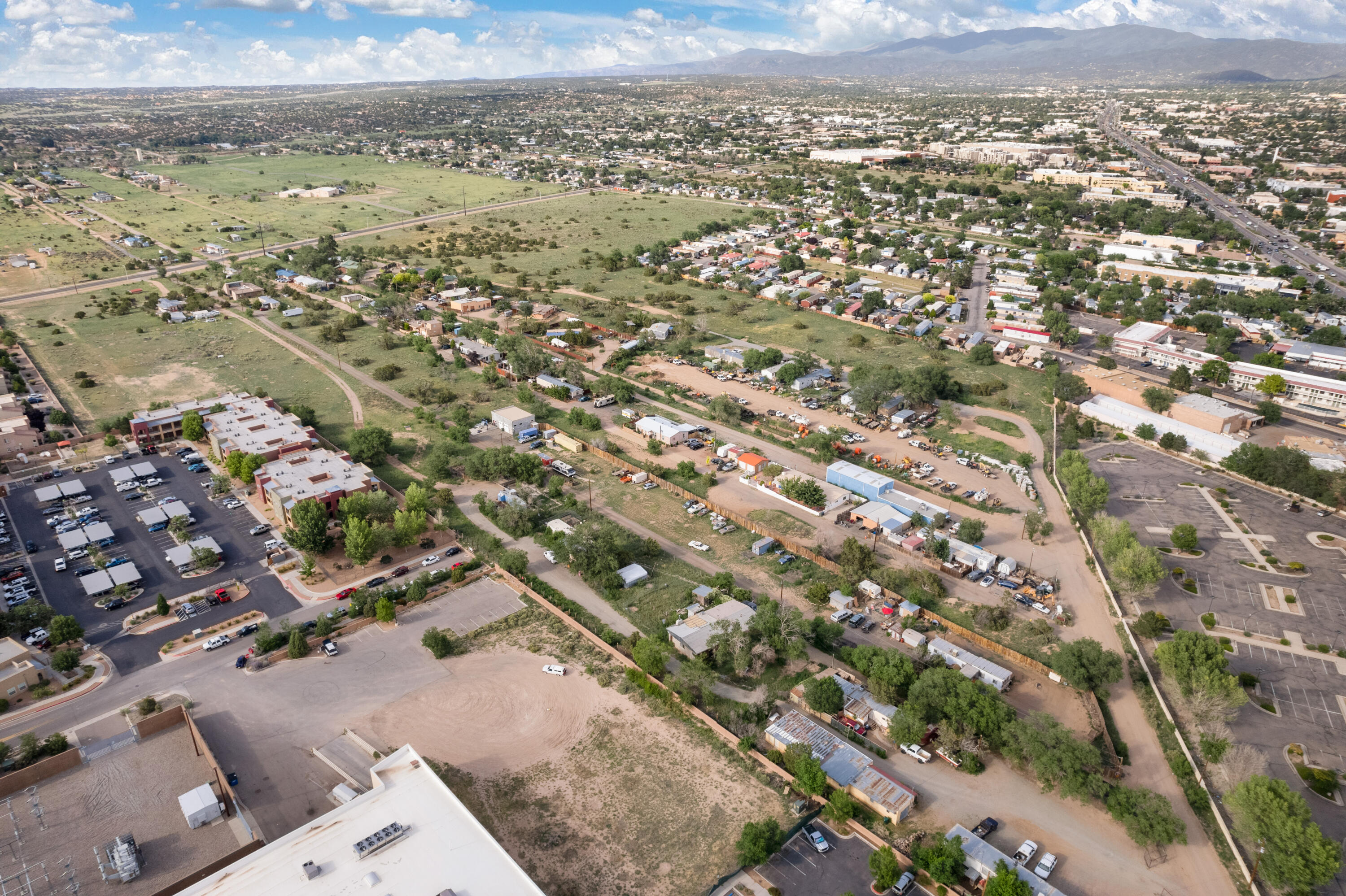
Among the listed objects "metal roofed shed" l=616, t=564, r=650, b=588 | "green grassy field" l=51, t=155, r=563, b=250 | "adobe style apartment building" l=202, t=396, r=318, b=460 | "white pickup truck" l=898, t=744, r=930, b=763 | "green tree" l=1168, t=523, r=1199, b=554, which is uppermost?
"green grassy field" l=51, t=155, r=563, b=250

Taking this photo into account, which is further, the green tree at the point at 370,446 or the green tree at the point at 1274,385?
the green tree at the point at 1274,385

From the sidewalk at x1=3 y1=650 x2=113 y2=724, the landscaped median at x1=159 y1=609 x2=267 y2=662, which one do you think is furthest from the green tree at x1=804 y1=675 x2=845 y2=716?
the sidewalk at x1=3 y1=650 x2=113 y2=724

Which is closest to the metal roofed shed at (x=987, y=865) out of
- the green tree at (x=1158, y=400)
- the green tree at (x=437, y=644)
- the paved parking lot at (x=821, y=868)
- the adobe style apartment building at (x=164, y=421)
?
the paved parking lot at (x=821, y=868)

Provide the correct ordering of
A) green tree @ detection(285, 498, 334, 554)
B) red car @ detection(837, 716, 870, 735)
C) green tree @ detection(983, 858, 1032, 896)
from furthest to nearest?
green tree @ detection(285, 498, 334, 554)
red car @ detection(837, 716, 870, 735)
green tree @ detection(983, 858, 1032, 896)

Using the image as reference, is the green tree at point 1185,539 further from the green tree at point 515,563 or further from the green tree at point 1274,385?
the green tree at point 515,563

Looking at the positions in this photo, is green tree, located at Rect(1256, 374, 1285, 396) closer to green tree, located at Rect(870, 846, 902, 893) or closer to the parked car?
the parked car

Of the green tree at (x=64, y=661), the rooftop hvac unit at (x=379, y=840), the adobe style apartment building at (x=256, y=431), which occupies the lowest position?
the green tree at (x=64, y=661)

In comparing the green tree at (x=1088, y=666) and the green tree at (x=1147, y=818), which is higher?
the green tree at (x=1088, y=666)
